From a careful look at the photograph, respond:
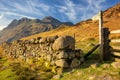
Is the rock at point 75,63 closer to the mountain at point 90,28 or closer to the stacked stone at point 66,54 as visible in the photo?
the stacked stone at point 66,54

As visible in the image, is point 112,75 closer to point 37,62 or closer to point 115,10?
point 37,62

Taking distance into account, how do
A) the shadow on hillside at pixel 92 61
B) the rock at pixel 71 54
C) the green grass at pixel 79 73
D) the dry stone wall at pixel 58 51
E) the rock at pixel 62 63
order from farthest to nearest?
the rock at pixel 71 54 < the dry stone wall at pixel 58 51 < the rock at pixel 62 63 < the shadow on hillside at pixel 92 61 < the green grass at pixel 79 73

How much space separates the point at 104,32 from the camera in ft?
52.7

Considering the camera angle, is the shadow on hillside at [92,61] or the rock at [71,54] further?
the rock at [71,54]

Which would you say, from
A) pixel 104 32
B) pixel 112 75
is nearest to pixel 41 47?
pixel 104 32

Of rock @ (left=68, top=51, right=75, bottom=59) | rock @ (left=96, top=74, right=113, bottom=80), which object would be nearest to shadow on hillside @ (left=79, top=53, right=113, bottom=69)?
rock @ (left=68, top=51, right=75, bottom=59)

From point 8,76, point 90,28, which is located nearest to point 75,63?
point 8,76

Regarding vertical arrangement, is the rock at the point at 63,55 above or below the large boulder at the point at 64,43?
below

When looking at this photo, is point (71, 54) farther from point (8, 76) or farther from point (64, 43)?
point (8, 76)

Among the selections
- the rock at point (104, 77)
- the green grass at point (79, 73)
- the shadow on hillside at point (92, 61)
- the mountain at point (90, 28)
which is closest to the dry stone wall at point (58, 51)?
the shadow on hillside at point (92, 61)

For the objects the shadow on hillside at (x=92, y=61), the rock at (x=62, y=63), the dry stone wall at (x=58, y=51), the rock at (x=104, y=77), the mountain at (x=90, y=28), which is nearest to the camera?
the rock at (x=104, y=77)

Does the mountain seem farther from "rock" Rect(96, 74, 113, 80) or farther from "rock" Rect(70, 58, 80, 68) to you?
"rock" Rect(96, 74, 113, 80)

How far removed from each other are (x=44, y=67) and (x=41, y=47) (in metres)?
2.04

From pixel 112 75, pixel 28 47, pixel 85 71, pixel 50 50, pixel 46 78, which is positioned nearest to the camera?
pixel 112 75
